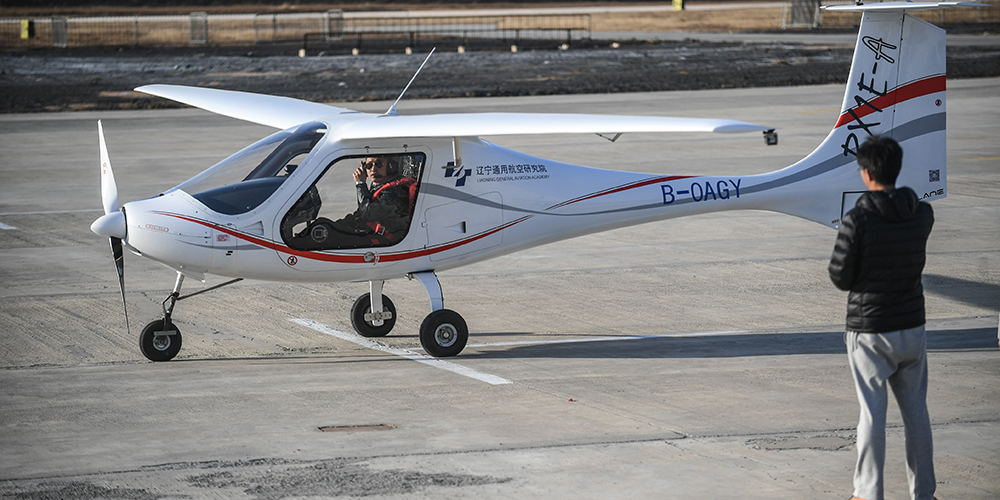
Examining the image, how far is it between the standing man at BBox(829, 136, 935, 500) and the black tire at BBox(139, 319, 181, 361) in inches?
254

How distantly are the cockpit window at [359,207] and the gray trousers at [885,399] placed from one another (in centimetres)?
514

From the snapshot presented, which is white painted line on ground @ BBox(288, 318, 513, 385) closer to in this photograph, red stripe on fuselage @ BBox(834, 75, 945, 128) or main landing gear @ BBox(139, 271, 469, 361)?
main landing gear @ BBox(139, 271, 469, 361)

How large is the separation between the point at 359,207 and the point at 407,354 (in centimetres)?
146

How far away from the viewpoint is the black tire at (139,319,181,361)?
33.5 feet

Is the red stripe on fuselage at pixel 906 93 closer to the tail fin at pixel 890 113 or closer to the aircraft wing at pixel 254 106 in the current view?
the tail fin at pixel 890 113

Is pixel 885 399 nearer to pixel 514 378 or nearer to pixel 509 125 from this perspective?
pixel 514 378

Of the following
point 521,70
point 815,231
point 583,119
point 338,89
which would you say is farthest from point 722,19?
point 583,119

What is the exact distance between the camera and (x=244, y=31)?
74250 mm

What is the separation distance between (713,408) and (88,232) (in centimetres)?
1156

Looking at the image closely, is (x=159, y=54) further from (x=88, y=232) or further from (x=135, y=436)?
(x=135, y=436)

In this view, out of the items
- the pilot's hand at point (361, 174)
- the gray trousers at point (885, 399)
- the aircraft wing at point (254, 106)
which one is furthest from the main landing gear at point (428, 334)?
the gray trousers at point (885, 399)

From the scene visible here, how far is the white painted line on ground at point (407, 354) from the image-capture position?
9633 millimetres

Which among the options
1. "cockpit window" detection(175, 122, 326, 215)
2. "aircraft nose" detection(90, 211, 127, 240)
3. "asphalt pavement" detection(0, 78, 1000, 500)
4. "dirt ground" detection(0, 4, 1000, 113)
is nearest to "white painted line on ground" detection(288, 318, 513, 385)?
"asphalt pavement" detection(0, 78, 1000, 500)

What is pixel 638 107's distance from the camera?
32219 mm
